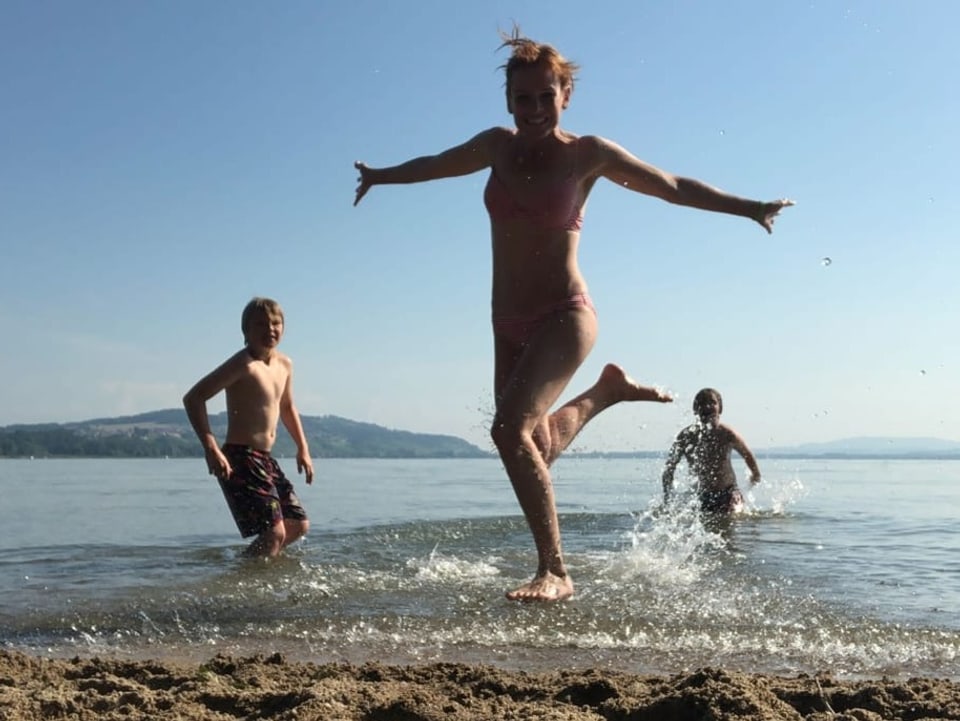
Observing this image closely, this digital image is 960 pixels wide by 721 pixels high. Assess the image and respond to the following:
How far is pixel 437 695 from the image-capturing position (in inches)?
121

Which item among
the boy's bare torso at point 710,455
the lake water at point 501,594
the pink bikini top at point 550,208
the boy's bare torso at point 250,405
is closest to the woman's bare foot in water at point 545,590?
the lake water at point 501,594

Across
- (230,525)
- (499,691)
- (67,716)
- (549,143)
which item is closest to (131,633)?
(67,716)

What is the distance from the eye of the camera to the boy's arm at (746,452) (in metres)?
11.1

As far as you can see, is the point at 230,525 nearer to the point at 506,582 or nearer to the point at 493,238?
the point at 506,582

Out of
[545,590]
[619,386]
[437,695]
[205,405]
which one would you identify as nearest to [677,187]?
[619,386]

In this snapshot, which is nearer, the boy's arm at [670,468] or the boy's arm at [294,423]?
the boy's arm at [294,423]

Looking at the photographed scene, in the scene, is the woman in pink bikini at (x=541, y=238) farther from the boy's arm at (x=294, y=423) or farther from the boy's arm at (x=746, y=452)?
the boy's arm at (x=746, y=452)

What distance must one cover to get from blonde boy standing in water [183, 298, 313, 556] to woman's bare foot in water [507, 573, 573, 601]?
3.11m

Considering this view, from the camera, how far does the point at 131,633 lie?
4.52m

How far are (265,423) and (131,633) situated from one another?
2.87 metres

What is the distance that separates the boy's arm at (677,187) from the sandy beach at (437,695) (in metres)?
2.20

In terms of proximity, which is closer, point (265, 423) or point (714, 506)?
point (265, 423)

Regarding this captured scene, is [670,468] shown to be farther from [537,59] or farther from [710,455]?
[537,59]

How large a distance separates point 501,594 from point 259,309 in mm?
2982
